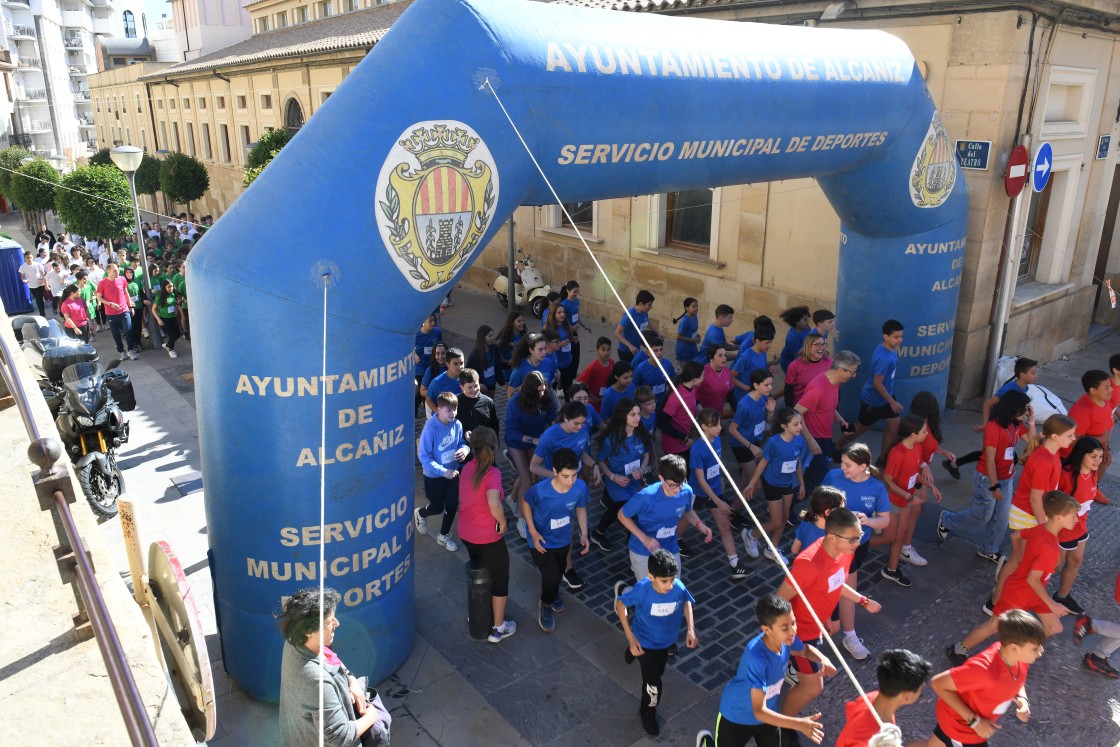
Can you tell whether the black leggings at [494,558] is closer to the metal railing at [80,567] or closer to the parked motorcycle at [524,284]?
the metal railing at [80,567]

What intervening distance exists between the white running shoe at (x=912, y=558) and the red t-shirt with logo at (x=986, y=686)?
277cm

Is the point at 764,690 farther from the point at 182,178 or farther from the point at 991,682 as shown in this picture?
the point at 182,178

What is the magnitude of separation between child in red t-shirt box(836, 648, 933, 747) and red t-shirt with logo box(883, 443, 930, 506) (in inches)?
108

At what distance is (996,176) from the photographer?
9648mm

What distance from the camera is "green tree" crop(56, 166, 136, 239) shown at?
19.1 meters

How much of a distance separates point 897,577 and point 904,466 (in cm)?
97

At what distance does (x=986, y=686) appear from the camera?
4.07 m

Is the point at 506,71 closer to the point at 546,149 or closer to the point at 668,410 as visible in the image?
the point at 546,149

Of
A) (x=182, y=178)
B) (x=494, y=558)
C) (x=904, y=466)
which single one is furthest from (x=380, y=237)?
(x=182, y=178)

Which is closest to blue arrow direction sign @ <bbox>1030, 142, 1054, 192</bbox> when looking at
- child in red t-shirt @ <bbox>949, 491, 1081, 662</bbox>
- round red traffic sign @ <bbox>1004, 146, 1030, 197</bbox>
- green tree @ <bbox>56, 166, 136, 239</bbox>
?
round red traffic sign @ <bbox>1004, 146, 1030, 197</bbox>

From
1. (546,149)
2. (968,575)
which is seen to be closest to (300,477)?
(546,149)

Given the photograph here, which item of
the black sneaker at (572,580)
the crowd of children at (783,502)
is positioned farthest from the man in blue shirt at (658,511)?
the black sneaker at (572,580)

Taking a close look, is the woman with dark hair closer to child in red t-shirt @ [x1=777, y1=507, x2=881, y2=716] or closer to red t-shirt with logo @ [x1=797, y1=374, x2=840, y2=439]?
child in red t-shirt @ [x1=777, y1=507, x2=881, y2=716]

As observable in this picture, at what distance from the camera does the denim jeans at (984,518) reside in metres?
6.86
